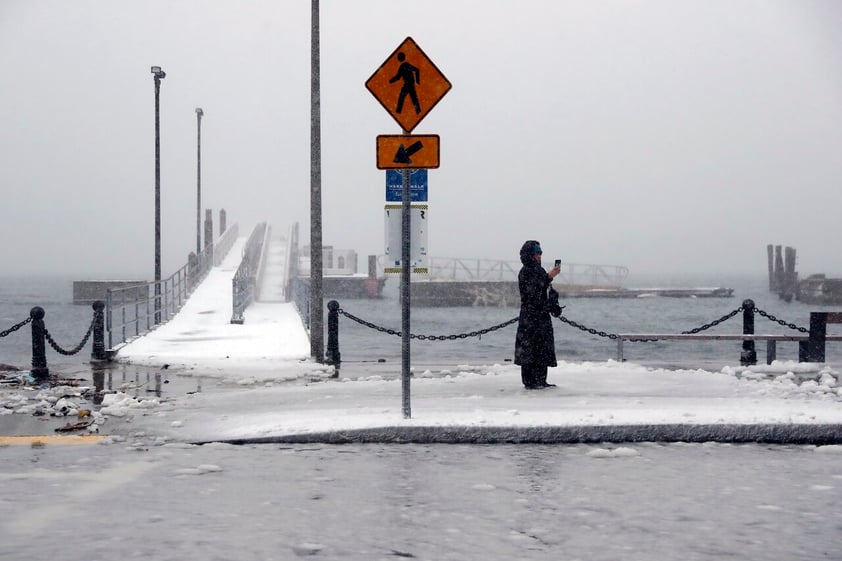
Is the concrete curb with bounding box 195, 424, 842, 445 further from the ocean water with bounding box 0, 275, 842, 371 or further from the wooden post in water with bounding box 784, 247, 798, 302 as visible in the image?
the wooden post in water with bounding box 784, 247, 798, 302

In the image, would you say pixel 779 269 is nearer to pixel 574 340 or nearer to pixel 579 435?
pixel 574 340

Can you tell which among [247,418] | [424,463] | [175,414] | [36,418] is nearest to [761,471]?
[424,463]

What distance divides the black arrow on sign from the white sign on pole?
499 millimetres

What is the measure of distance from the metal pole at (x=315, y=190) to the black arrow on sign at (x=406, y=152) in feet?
27.3

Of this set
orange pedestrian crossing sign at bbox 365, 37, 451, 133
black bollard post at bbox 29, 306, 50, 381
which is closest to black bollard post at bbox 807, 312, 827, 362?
orange pedestrian crossing sign at bbox 365, 37, 451, 133

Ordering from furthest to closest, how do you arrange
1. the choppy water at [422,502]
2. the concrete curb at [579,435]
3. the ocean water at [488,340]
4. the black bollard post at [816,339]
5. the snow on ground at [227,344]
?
the ocean water at [488,340]
the black bollard post at [816,339]
the snow on ground at [227,344]
the concrete curb at [579,435]
the choppy water at [422,502]

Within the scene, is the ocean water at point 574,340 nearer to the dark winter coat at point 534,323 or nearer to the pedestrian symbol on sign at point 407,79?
the dark winter coat at point 534,323

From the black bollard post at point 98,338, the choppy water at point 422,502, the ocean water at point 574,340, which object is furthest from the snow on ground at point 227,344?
the choppy water at point 422,502

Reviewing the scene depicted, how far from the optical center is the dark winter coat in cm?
1265

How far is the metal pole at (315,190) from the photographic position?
693 inches

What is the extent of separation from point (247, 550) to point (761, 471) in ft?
13.8

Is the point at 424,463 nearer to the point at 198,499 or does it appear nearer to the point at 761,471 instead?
the point at 198,499

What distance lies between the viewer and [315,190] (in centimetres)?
1770

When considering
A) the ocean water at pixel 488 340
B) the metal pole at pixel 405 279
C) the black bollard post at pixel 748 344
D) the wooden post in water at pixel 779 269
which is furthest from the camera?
the wooden post in water at pixel 779 269
